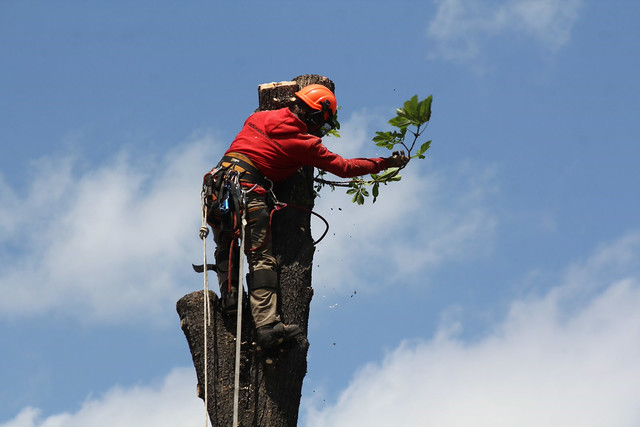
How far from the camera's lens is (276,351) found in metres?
6.27

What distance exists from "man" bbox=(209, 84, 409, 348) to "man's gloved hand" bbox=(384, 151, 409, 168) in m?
0.20

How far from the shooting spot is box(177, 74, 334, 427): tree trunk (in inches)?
245

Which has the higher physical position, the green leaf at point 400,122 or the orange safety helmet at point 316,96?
the orange safety helmet at point 316,96

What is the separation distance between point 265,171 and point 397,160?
1.22 m

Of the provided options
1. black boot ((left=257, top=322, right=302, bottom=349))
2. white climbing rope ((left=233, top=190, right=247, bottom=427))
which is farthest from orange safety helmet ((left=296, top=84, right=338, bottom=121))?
black boot ((left=257, top=322, right=302, bottom=349))

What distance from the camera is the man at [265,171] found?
6242mm

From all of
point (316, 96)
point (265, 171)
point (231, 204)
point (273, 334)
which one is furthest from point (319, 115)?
point (273, 334)

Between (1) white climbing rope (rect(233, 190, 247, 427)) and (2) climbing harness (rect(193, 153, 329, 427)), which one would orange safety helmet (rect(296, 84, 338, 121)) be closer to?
(2) climbing harness (rect(193, 153, 329, 427))

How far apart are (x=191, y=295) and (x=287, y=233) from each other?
0.96 meters

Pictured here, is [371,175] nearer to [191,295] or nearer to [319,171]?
[319,171]

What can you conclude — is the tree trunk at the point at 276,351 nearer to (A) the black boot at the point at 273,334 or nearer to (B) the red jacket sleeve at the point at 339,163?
(A) the black boot at the point at 273,334

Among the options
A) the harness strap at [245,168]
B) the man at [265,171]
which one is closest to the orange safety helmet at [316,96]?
the man at [265,171]

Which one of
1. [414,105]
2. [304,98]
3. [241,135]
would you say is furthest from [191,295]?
[414,105]

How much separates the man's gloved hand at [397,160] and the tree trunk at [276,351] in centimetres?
77
